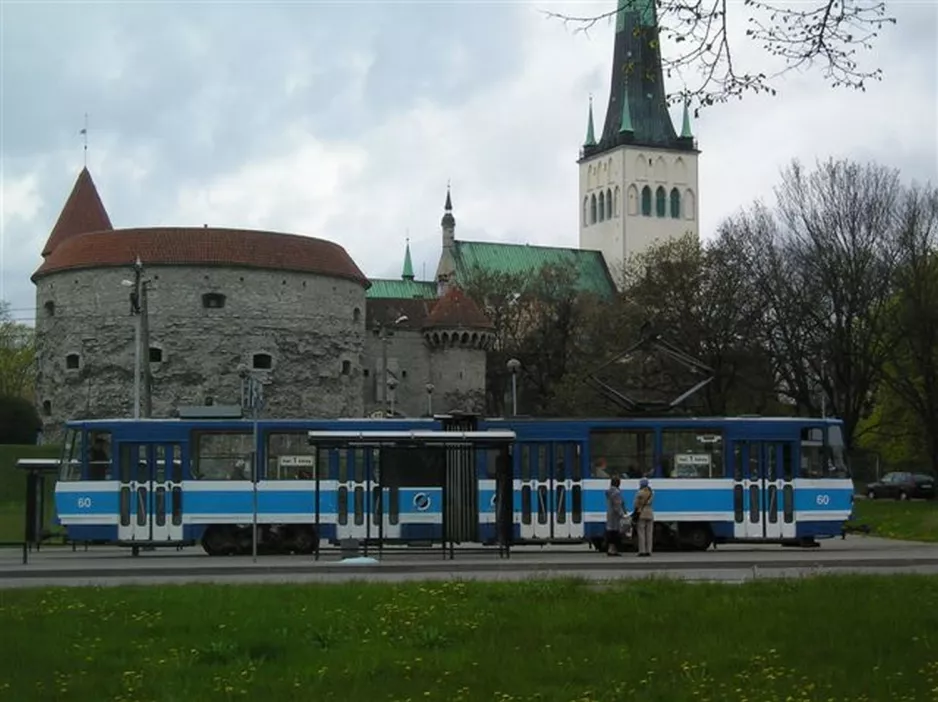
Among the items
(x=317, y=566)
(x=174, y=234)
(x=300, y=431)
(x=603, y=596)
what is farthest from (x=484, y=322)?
(x=603, y=596)

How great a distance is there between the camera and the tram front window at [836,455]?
29.1m

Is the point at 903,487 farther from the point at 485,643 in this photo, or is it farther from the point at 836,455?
the point at 485,643

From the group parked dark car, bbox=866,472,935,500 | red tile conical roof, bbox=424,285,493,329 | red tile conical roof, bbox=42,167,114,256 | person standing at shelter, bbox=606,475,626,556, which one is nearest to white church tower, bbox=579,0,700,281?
red tile conical roof, bbox=424,285,493,329

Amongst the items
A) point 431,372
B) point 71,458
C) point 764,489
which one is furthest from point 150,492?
point 431,372

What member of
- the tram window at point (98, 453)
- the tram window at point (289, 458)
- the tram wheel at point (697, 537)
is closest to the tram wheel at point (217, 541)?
the tram window at point (289, 458)

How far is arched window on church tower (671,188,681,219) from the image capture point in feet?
521

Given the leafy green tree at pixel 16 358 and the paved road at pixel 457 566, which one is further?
the leafy green tree at pixel 16 358

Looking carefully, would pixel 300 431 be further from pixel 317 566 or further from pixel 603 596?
pixel 603 596

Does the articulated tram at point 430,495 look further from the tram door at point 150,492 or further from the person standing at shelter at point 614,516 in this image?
the person standing at shelter at point 614,516

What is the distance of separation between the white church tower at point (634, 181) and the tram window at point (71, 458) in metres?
118

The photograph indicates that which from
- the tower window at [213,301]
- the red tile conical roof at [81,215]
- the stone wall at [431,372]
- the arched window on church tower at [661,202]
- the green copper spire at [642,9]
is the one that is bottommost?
the green copper spire at [642,9]

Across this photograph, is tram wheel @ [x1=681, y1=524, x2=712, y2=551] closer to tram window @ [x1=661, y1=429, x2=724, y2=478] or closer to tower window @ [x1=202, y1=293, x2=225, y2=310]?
tram window @ [x1=661, y1=429, x2=724, y2=478]

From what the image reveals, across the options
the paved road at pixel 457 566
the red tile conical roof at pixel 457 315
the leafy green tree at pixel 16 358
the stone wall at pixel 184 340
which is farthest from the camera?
the leafy green tree at pixel 16 358

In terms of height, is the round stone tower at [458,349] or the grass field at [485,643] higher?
the round stone tower at [458,349]
